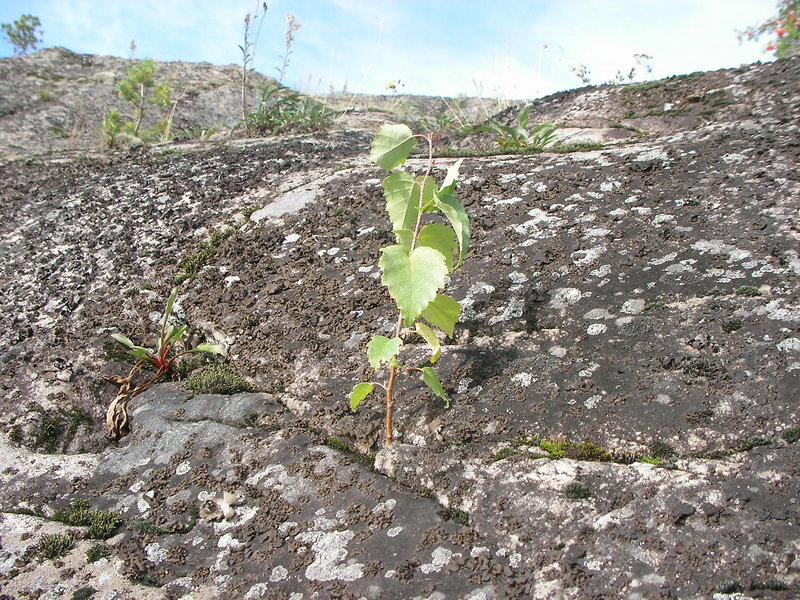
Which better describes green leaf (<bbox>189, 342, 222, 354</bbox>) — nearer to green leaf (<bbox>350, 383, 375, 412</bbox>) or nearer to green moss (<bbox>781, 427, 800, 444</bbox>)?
green leaf (<bbox>350, 383, 375, 412</bbox>)

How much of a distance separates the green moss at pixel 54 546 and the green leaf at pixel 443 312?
1.54 meters

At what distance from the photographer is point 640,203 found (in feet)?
11.4

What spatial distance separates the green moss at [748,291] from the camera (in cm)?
268

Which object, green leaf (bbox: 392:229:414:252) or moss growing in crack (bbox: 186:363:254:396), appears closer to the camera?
green leaf (bbox: 392:229:414:252)

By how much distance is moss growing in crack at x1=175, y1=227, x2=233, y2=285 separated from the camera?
3.77 m

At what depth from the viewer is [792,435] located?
2.09 metres

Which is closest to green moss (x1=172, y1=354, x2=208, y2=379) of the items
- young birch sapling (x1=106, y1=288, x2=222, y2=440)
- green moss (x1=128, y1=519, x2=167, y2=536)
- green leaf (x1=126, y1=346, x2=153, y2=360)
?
young birch sapling (x1=106, y1=288, x2=222, y2=440)

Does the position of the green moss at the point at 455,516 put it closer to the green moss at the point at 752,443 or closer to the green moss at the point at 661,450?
the green moss at the point at 661,450

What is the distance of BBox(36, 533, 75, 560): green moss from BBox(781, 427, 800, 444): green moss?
247cm

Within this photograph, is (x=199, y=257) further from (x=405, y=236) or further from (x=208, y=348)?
(x=405, y=236)

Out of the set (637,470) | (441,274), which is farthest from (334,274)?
(637,470)

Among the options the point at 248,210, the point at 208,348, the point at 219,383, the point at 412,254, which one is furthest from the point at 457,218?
the point at 248,210

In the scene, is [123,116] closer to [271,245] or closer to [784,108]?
[271,245]

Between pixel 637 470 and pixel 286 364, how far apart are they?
163cm
